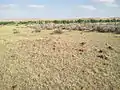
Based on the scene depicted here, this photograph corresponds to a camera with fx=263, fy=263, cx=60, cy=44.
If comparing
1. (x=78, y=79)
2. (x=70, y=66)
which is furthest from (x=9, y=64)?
(x=78, y=79)

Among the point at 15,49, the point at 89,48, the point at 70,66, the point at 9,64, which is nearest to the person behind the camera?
the point at 70,66

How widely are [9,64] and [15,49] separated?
254 centimetres

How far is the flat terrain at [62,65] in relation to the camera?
1258 cm

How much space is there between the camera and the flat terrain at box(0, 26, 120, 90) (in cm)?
1258

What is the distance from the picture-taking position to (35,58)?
51.6 feet

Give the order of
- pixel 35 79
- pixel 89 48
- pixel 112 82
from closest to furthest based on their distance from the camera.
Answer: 1. pixel 112 82
2. pixel 35 79
3. pixel 89 48

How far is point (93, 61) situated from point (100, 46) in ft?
8.47

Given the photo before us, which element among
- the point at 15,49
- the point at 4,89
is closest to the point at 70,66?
the point at 4,89

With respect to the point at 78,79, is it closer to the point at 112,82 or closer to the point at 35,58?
the point at 112,82

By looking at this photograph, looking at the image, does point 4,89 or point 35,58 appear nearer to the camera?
point 4,89

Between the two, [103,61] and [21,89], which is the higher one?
[103,61]

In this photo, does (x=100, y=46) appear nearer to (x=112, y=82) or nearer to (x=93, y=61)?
(x=93, y=61)

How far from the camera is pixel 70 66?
14.2 meters

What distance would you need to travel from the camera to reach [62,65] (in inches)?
567
